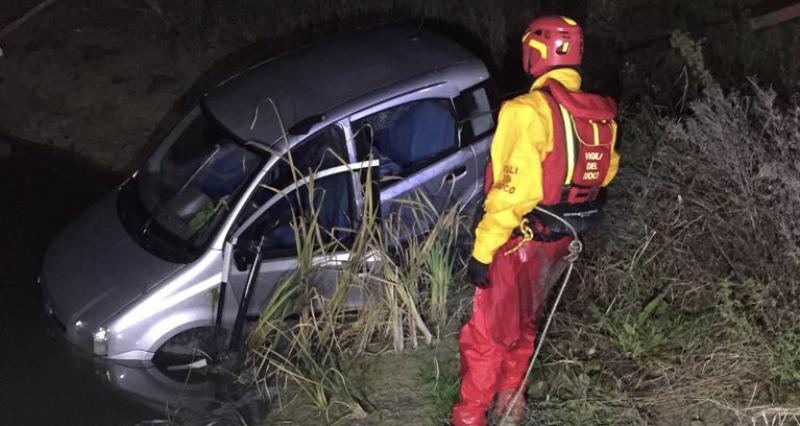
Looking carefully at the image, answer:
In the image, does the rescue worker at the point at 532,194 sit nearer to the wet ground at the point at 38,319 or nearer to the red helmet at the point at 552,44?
the red helmet at the point at 552,44

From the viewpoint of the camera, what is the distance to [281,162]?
4.84 meters

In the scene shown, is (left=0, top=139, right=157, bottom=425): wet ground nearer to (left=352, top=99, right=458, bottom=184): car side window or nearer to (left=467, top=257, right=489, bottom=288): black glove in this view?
(left=352, top=99, right=458, bottom=184): car side window

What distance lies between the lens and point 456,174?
5.27 metres

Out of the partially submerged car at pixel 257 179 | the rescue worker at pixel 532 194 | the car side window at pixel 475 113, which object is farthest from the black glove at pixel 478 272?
the car side window at pixel 475 113

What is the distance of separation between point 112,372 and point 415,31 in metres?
2.93

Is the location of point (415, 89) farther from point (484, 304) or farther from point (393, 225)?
point (484, 304)

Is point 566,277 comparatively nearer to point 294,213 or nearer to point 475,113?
point 294,213

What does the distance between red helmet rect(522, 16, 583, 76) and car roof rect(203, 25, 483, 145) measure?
5.31 feet

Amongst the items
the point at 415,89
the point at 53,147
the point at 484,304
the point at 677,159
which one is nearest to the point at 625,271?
the point at 677,159

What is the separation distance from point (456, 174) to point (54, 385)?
2760 mm

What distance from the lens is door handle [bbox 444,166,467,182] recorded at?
17.2 feet

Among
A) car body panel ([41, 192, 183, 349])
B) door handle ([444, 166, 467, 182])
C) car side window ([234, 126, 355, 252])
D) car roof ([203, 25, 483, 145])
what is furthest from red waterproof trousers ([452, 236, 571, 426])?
car body panel ([41, 192, 183, 349])

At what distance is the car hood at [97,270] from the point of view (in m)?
4.82

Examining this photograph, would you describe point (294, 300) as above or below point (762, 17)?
below
